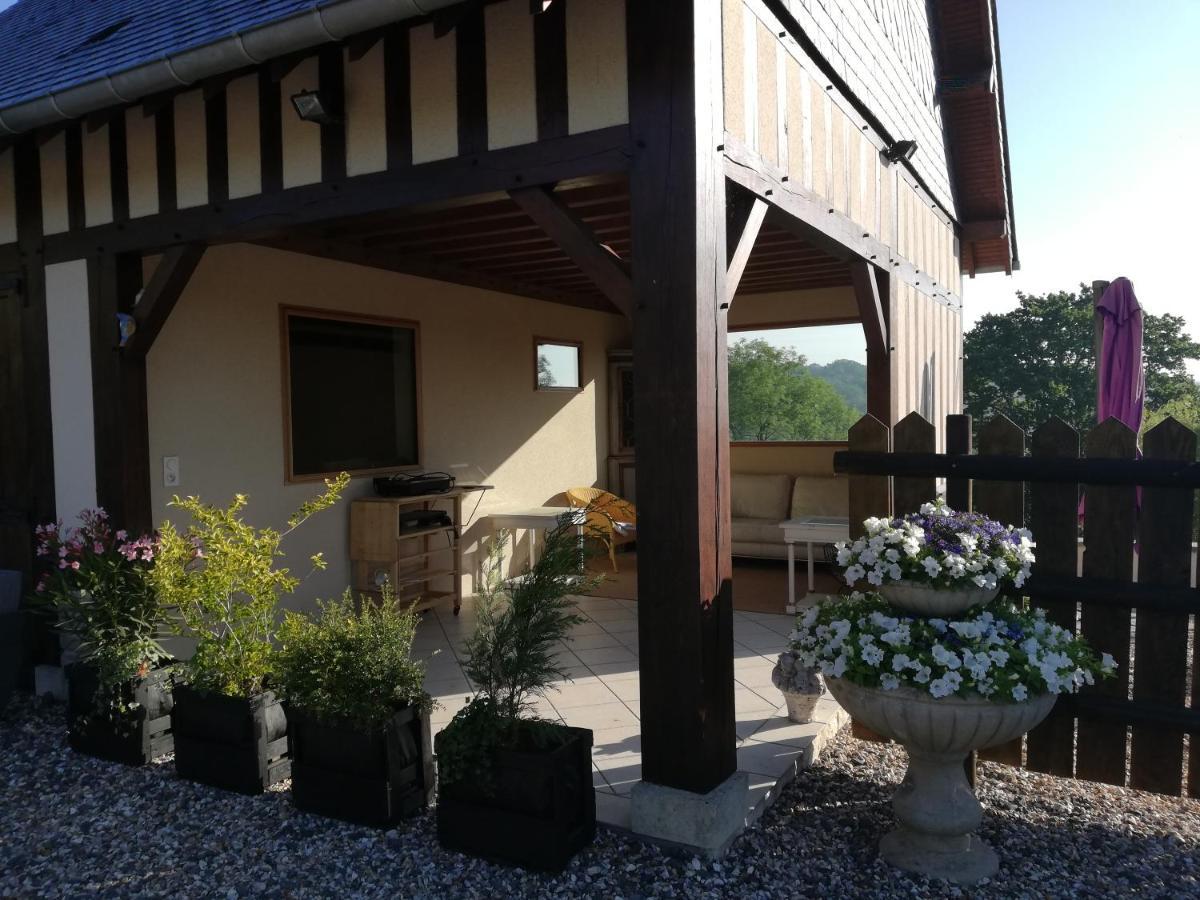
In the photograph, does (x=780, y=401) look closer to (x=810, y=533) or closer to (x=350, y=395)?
(x=810, y=533)

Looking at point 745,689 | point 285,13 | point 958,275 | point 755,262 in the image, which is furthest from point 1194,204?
point 285,13

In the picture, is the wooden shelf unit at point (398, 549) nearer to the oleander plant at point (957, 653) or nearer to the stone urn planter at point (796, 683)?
the stone urn planter at point (796, 683)

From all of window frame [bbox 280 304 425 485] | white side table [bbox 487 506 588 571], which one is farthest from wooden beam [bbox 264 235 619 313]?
white side table [bbox 487 506 588 571]

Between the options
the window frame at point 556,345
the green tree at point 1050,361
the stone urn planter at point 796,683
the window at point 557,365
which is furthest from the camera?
the green tree at point 1050,361

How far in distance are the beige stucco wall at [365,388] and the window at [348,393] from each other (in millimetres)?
97

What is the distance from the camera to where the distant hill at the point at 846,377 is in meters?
9.29

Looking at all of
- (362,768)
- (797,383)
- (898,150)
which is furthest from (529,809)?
(797,383)

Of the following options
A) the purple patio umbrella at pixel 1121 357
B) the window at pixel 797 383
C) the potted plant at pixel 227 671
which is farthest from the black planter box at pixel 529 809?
the window at pixel 797 383

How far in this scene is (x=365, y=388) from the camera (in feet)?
19.5

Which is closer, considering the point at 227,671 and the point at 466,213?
the point at 227,671

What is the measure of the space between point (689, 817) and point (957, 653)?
0.96 m

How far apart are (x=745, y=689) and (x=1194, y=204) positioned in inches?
684

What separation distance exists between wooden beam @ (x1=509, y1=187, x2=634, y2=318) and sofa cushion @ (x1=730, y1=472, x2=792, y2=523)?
18.3 feet

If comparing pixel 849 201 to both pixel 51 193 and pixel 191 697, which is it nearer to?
pixel 191 697
